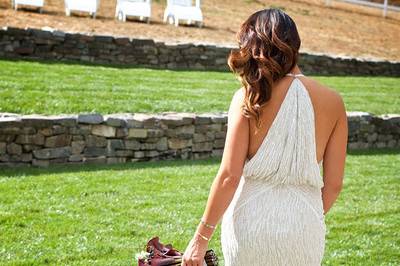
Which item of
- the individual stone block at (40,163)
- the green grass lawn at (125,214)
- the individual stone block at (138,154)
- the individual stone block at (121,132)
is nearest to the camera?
the green grass lawn at (125,214)

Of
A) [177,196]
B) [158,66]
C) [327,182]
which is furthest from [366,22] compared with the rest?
[327,182]

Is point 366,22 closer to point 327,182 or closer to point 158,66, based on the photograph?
point 158,66

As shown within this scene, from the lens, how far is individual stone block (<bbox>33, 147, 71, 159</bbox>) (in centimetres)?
821

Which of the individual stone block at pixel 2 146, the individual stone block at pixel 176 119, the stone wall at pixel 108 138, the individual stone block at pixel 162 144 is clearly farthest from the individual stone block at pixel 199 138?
the individual stone block at pixel 2 146

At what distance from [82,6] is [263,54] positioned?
46.0 feet

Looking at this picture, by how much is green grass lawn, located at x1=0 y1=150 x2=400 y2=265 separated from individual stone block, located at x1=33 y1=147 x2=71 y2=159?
0.20 m

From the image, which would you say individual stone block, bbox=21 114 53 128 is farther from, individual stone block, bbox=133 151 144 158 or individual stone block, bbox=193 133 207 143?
individual stone block, bbox=193 133 207 143

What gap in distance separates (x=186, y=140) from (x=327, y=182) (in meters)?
6.44

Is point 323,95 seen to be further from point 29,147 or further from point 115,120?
point 115,120

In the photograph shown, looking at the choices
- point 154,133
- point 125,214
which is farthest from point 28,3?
point 125,214

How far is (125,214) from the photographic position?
636cm

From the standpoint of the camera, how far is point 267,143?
9.34ft

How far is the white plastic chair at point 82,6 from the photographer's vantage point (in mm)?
15898

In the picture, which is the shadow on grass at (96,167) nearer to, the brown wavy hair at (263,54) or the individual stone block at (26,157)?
the individual stone block at (26,157)
